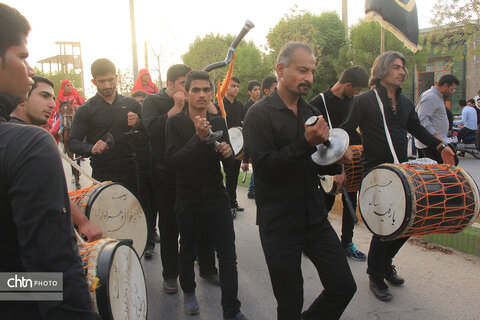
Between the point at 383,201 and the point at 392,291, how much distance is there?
1047 mm

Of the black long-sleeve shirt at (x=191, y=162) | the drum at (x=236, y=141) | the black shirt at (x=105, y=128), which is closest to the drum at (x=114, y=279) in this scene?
the black long-sleeve shirt at (x=191, y=162)

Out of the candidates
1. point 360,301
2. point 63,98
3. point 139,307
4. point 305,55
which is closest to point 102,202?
point 139,307

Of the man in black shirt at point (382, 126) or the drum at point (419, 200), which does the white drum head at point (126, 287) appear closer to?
the drum at point (419, 200)

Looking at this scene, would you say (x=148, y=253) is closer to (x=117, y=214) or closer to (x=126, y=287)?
(x=117, y=214)

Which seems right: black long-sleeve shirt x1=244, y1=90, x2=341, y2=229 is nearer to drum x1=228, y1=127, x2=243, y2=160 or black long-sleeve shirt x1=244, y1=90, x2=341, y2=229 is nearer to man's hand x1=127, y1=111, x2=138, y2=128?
man's hand x1=127, y1=111, x2=138, y2=128

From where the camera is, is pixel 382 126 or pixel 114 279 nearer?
pixel 114 279

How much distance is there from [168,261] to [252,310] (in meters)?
0.98

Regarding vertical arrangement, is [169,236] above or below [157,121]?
below

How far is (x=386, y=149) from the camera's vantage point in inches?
135

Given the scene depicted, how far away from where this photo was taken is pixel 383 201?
3.07 m

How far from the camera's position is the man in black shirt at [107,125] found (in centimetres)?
407

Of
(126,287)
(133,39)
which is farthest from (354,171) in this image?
(133,39)

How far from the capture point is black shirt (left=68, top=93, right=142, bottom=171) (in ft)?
13.4

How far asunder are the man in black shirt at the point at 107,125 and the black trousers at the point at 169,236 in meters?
0.54
